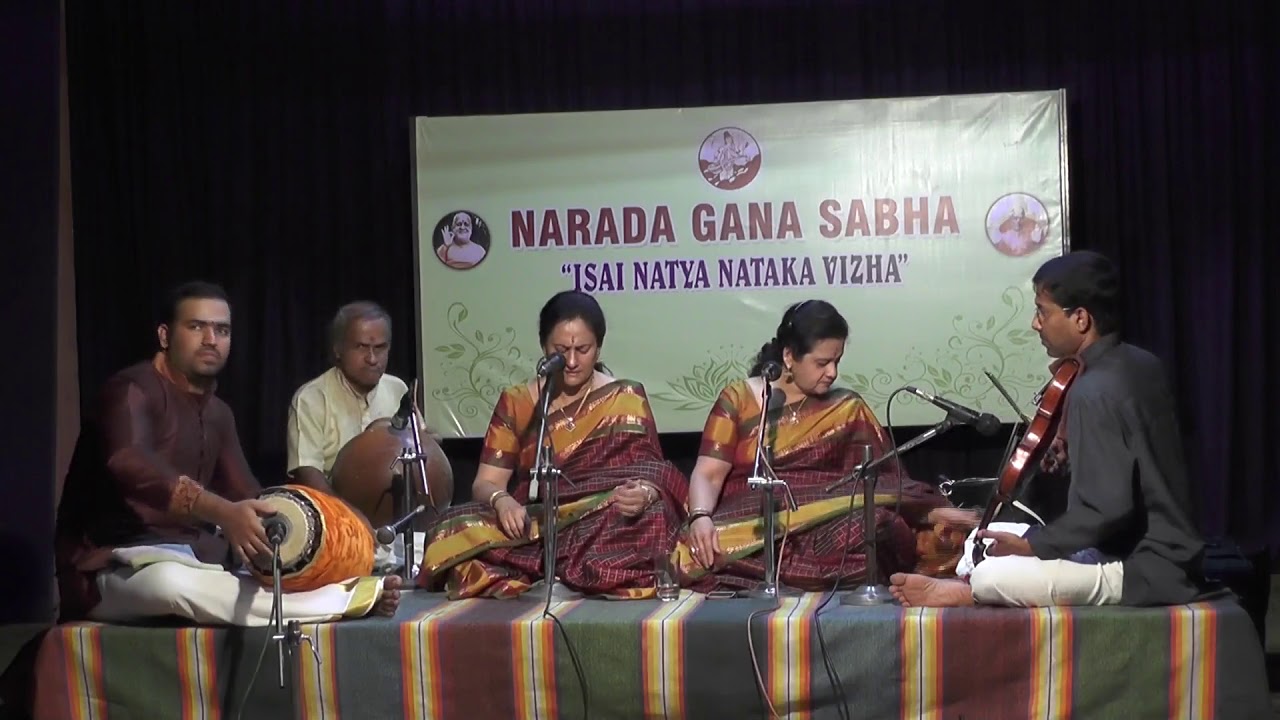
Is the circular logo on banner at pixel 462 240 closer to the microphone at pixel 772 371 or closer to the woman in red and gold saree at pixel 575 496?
the woman in red and gold saree at pixel 575 496

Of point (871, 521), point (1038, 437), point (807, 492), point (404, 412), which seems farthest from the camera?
point (404, 412)

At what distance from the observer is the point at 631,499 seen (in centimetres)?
426

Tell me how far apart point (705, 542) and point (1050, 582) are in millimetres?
1027

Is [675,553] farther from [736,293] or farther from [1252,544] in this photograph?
[1252,544]

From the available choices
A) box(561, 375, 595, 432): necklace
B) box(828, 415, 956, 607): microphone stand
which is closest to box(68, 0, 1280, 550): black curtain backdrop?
box(561, 375, 595, 432): necklace

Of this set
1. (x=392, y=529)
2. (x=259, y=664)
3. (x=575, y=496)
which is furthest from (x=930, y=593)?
(x=259, y=664)

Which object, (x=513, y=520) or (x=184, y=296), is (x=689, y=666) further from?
(x=184, y=296)

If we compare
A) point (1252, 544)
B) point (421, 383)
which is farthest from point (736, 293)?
point (1252, 544)

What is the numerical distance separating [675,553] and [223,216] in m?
3.33

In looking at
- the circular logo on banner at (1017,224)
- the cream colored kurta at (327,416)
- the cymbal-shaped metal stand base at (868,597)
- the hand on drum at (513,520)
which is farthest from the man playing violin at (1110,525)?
the cream colored kurta at (327,416)

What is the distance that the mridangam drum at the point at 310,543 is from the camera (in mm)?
3684

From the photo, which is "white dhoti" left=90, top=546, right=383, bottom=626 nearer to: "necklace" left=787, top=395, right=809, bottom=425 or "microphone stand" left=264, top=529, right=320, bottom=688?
"microphone stand" left=264, top=529, right=320, bottom=688

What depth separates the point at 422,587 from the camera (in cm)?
437

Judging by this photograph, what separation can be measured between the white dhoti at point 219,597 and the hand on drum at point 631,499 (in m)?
0.77
